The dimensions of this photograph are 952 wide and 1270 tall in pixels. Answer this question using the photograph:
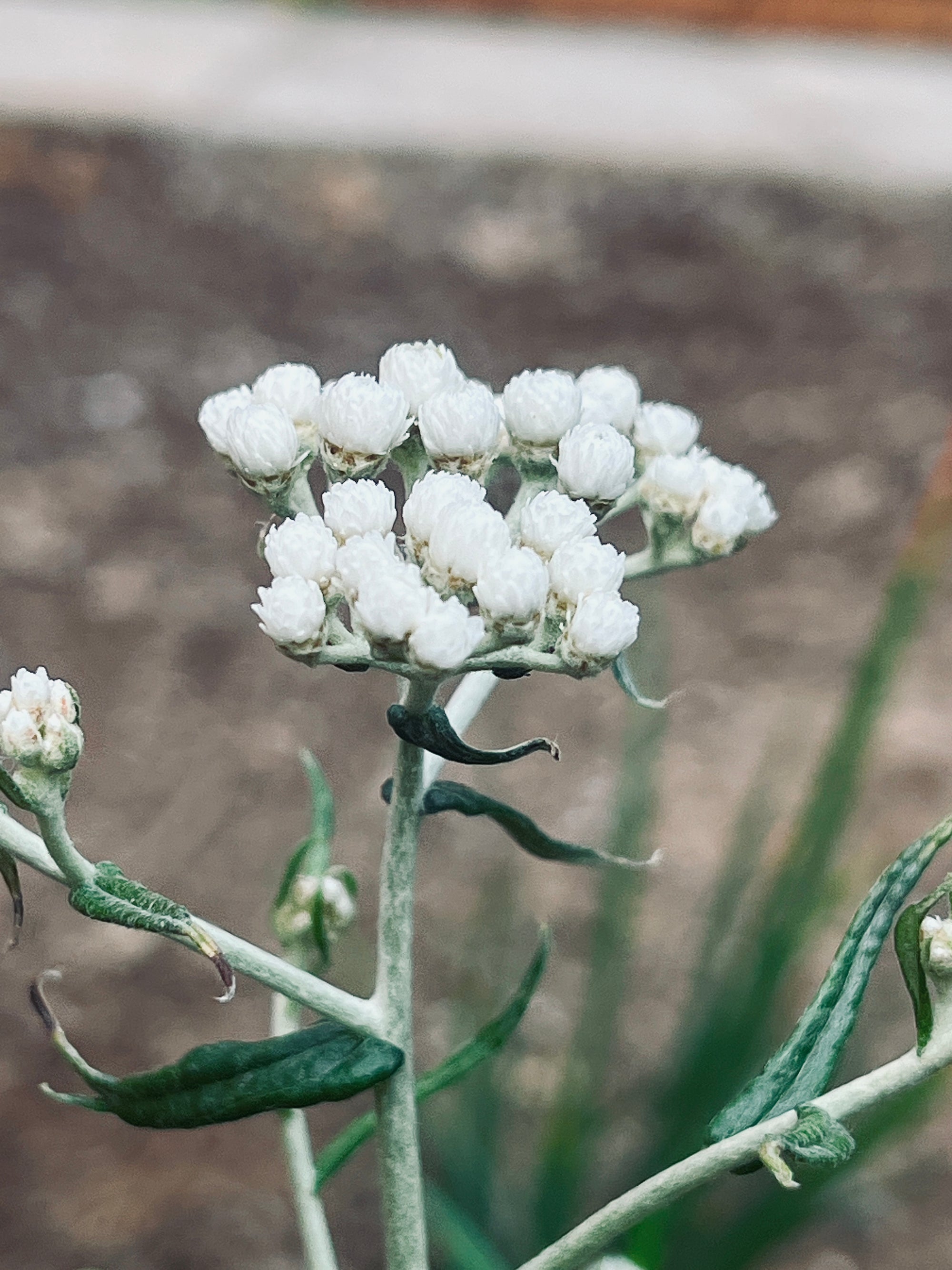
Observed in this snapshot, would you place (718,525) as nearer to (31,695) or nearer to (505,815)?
(505,815)

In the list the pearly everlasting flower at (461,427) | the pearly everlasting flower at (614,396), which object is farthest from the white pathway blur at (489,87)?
the pearly everlasting flower at (461,427)

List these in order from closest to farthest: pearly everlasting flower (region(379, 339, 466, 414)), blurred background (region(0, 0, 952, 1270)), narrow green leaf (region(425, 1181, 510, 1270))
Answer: pearly everlasting flower (region(379, 339, 466, 414))
narrow green leaf (region(425, 1181, 510, 1270))
blurred background (region(0, 0, 952, 1270))

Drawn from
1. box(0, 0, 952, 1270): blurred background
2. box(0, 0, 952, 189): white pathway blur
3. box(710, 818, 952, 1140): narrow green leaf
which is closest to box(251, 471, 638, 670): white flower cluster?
box(710, 818, 952, 1140): narrow green leaf

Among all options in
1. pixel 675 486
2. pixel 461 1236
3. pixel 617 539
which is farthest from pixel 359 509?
→ pixel 617 539

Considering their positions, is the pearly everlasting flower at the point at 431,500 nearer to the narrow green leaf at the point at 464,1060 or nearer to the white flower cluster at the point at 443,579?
the white flower cluster at the point at 443,579

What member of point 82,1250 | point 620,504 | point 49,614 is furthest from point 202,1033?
point 620,504

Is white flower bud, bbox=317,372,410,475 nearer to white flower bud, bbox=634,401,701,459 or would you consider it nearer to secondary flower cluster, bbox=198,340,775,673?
secondary flower cluster, bbox=198,340,775,673
